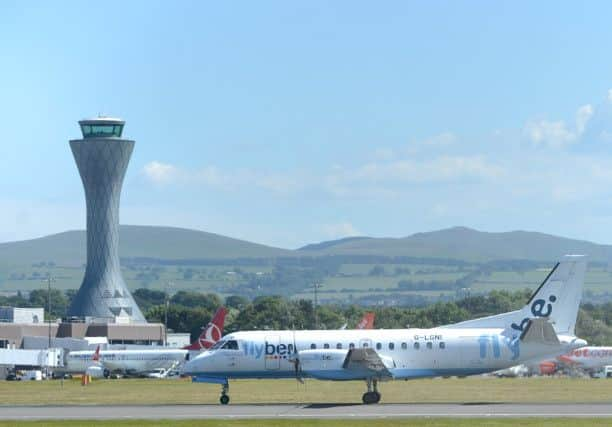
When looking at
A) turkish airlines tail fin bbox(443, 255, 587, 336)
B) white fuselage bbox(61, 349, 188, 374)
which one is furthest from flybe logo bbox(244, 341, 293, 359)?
white fuselage bbox(61, 349, 188, 374)

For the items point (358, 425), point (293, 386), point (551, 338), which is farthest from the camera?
point (293, 386)

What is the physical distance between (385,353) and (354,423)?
13.2 meters

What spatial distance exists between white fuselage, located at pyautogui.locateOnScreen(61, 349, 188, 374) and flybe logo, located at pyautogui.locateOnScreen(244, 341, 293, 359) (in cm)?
6473

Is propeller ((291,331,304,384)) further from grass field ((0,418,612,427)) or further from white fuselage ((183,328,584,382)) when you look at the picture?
grass field ((0,418,612,427))

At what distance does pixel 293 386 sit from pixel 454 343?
86.7 feet

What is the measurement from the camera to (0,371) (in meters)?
138

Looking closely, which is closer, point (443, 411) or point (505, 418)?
point (505, 418)

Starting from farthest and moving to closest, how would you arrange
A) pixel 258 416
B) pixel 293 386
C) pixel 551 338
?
pixel 293 386, pixel 551 338, pixel 258 416

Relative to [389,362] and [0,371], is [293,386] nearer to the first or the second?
[389,362]

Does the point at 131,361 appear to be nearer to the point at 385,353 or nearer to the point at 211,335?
the point at 211,335

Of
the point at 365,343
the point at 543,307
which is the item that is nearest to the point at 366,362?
the point at 365,343

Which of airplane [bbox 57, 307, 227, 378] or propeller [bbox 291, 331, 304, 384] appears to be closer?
propeller [bbox 291, 331, 304, 384]

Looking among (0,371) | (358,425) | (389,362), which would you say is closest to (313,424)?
(358,425)

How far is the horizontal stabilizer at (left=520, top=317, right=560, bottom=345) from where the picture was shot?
63094 mm
